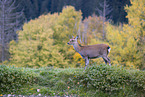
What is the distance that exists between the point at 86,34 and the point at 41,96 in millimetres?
25162

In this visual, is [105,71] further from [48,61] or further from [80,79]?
[48,61]

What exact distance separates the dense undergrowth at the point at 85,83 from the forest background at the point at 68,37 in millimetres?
13902

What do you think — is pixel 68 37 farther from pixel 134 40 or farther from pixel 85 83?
pixel 85 83

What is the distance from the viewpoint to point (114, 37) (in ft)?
75.9

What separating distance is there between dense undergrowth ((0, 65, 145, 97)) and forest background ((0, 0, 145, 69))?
1390 centimetres

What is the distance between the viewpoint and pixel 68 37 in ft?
96.9

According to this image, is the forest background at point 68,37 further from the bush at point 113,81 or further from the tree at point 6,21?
the bush at point 113,81

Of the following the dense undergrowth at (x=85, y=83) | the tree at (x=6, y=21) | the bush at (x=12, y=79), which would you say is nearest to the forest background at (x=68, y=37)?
the tree at (x=6, y=21)

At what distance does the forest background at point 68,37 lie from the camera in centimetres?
2053

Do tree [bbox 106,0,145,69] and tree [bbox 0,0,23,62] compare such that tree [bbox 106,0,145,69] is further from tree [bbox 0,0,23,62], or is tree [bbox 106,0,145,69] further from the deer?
tree [bbox 0,0,23,62]

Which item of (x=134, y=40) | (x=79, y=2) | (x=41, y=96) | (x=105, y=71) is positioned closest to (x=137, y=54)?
(x=134, y=40)

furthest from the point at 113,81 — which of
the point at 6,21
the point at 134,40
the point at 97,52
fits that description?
the point at 6,21

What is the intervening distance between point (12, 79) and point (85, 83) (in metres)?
2.60

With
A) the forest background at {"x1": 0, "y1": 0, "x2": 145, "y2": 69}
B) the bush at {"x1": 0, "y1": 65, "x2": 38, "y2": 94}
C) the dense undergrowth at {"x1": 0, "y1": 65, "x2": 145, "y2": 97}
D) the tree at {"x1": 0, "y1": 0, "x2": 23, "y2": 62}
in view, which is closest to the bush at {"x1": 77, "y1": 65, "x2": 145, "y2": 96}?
the dense undergrowth at {"x1": 0, "y1": 65, "x2": 145, "y2": 97}
